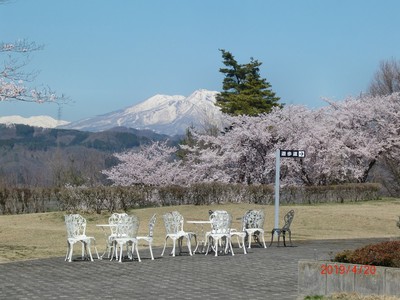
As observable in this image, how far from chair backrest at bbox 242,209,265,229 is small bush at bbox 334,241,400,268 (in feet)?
28.4

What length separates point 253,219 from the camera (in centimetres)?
2019

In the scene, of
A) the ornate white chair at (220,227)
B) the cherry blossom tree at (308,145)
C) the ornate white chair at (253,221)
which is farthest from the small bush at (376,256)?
the cherry blossom tree at (308,145)

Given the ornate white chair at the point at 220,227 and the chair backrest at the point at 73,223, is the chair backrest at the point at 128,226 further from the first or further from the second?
the ornate white chair at the point at 220,227

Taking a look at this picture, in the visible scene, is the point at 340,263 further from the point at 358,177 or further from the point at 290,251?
the point at 358,177

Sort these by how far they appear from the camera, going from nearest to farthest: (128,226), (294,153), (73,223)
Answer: (128,226) → (73,223) → (294,153)

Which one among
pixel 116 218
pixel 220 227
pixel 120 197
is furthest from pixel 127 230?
pixel 120 197

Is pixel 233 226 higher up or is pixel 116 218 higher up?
pixel 116 218

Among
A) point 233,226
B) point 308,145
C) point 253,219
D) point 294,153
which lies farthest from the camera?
point 308,145

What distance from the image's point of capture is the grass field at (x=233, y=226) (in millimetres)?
23119
